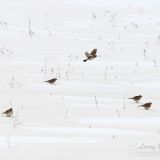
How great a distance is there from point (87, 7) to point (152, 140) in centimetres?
893

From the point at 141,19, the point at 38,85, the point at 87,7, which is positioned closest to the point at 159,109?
the point at 38,85

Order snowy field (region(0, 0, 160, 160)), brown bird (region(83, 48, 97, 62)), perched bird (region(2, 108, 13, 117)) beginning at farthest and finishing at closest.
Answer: brown bird (region(83, 48, 97, 62)), perched bird (region(2, 108, 13, 117)), snowy field (region(0, 0, 160, 160))

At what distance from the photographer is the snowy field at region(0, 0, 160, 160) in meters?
4.42

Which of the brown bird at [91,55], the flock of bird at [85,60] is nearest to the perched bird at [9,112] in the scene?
the flock of bird at [85,60]

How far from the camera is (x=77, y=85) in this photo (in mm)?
6523

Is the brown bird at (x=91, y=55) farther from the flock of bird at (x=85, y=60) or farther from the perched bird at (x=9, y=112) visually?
the perched bird at (x=9, y=112)

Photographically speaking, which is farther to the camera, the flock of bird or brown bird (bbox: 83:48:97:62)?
brown bird (bbox: 83:48:97:62)

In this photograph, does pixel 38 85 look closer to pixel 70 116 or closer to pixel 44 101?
pixel 44 101

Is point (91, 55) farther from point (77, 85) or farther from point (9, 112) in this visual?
point (9, 112)

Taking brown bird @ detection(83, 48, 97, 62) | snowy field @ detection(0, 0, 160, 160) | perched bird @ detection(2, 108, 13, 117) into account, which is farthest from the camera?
brown bird @ detection(83, 48, 97, 62)

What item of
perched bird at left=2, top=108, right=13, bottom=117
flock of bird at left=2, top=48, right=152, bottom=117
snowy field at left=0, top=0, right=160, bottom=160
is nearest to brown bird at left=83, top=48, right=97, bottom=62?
flock of bird at left=2, top=48, right=152, bottom=117

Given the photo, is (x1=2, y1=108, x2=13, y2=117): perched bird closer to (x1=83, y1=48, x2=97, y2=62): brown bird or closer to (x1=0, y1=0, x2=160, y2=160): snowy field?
(x1=0, y1=0, x2=160, y2=160): snowy field

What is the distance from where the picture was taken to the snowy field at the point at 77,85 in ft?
14.5

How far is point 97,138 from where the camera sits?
461cm
